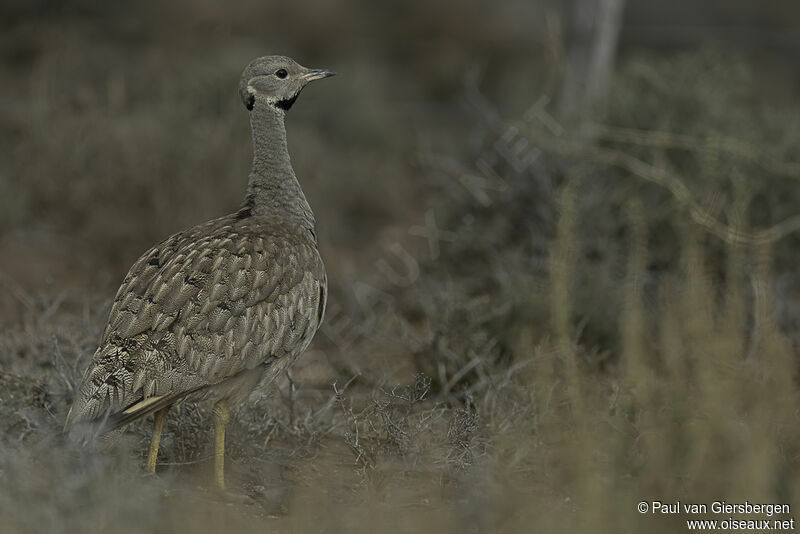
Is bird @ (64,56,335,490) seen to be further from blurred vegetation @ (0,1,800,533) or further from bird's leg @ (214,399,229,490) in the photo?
blurred vegetation @ (0,1,800,533)

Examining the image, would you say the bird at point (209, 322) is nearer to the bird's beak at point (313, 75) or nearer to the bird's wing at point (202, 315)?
the bird's wing at point (202, 315)

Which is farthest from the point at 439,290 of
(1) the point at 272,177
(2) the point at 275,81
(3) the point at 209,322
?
(3) the point at 209,322

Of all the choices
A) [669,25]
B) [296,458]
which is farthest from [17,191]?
[669,25]

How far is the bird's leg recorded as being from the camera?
14.3 ft

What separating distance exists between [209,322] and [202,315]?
0.04 metres

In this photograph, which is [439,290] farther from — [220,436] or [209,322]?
[209,322]

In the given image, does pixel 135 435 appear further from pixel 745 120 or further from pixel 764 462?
pixel 745 120

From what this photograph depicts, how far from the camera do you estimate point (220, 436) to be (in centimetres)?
438

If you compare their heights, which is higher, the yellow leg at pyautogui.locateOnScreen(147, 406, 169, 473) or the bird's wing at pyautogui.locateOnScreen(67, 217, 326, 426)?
the bird's wing at pyautogui.locateOnScreen(67, 217, 326, 426)

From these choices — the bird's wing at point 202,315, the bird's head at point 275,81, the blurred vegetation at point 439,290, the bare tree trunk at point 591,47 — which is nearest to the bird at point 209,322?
the bird's wing at point 202,315

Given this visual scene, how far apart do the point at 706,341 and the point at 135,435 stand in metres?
2.50

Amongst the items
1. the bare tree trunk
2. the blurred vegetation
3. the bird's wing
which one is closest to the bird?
the bird's wing

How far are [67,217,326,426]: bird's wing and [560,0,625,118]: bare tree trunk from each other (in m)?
4.54

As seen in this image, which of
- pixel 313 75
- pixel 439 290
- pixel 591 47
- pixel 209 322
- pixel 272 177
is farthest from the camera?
pixel 591 47
